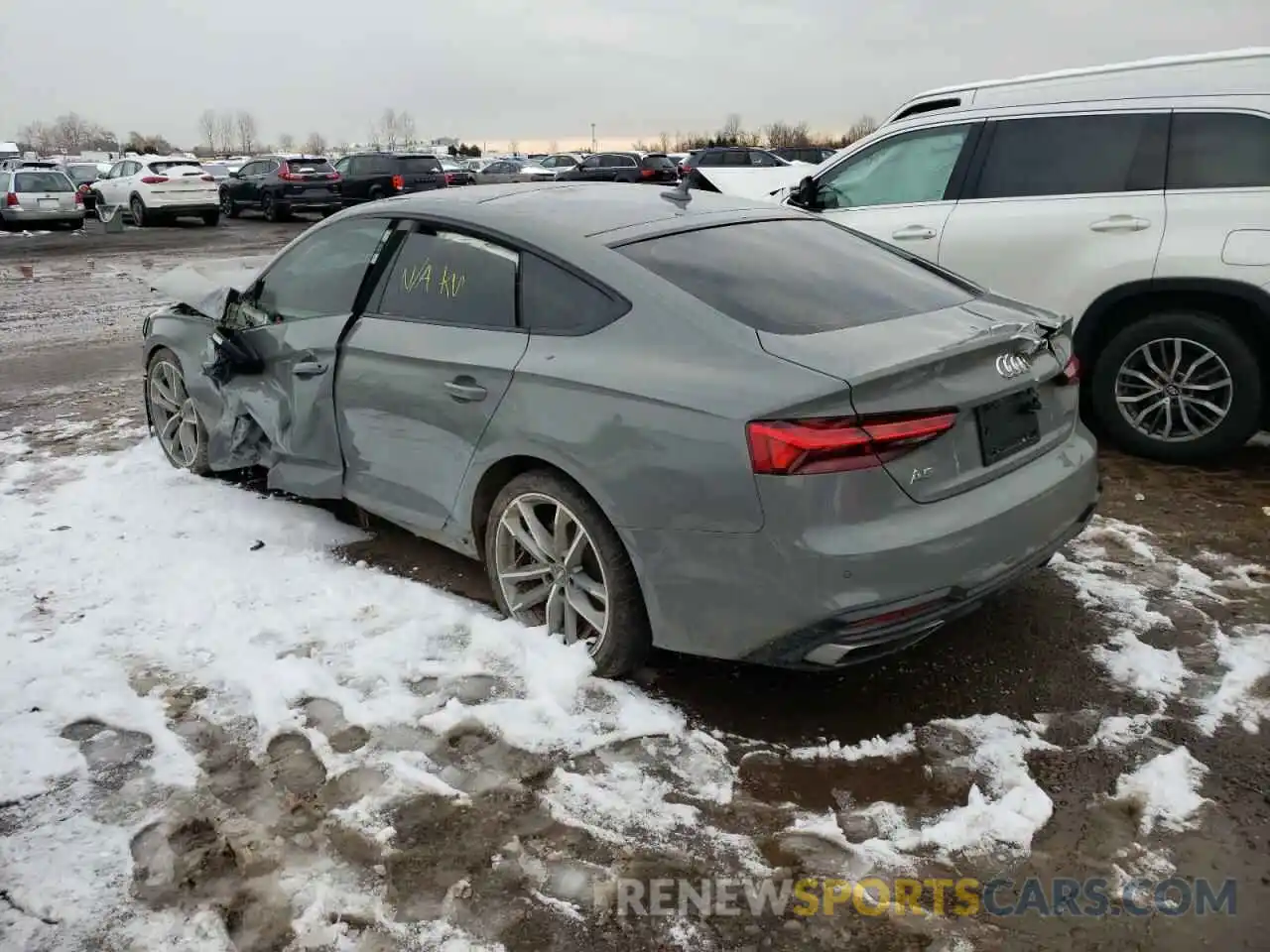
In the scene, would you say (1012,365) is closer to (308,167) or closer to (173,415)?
(173,415)

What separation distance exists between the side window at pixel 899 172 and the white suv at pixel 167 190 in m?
23.5

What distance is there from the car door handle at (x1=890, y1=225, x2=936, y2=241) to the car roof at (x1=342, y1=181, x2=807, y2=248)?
228 centimetres

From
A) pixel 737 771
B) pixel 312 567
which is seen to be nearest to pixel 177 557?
pixel 312 567

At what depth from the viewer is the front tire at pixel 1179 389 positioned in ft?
16.9

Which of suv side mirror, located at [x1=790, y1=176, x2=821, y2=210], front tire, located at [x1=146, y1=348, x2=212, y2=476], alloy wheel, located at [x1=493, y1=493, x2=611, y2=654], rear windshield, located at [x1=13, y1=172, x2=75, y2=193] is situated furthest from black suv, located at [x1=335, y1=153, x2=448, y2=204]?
alloy wheel, located at [x1=493, y1=493, x2=611, y2=654]

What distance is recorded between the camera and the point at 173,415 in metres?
5.55

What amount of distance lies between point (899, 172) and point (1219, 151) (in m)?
1.82

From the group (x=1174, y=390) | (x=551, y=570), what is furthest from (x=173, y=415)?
(x=1174, y=390)

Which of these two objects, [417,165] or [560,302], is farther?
[417,165]

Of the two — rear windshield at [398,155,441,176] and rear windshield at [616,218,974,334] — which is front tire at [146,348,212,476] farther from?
rear windshield at [398,155,441,176]

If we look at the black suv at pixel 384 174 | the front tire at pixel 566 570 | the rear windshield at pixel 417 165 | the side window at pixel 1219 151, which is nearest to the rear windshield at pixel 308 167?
the black suv at pixel 384 174

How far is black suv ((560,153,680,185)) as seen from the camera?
27469mm

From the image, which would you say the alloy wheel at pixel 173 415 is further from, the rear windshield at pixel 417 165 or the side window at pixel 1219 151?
the rear windshield at pixel 417 165

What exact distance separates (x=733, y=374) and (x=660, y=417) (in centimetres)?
24
